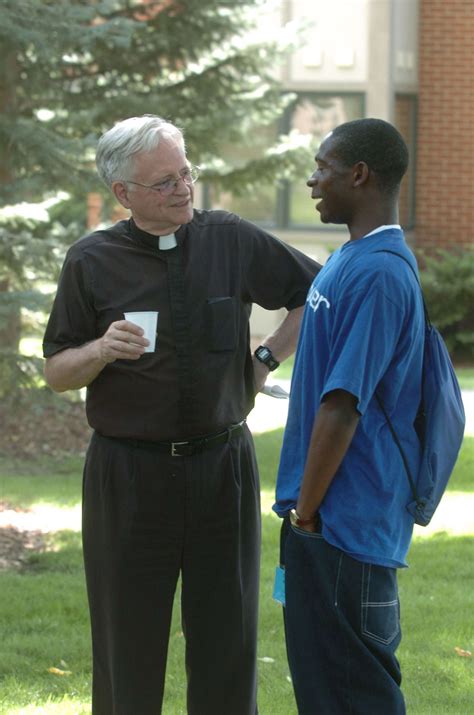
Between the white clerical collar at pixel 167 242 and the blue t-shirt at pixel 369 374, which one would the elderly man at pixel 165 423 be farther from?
the blue t-shirt at pixel 369 374

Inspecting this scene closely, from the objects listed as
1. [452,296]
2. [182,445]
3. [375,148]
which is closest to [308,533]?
A: [182,445]

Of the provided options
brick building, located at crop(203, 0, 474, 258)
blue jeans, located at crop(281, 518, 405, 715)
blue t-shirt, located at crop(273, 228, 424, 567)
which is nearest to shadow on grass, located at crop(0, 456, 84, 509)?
blue jeans, located at crop(281, 518, 405, 715)

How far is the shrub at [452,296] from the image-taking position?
55.1 ft

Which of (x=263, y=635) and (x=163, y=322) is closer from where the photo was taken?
(x=163, y=322)

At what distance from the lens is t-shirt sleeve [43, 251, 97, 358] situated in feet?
→ 12.4

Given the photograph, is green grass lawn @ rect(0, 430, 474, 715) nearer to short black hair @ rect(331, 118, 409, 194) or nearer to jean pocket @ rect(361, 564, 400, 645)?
jean pocket @ rect(361, 564, 400, 645)

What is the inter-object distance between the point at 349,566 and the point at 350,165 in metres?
1.02

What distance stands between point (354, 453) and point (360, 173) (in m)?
0.71

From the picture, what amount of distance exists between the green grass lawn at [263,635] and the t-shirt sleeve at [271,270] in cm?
177

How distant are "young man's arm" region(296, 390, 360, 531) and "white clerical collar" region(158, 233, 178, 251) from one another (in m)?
0.95

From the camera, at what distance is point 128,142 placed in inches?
147

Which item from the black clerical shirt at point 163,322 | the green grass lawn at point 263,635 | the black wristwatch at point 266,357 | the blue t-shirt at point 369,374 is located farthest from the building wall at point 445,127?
the blue t-shirt at point 369,374

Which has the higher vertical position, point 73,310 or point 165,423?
point 73,310

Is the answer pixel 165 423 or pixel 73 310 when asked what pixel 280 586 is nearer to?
pixel 165 423
